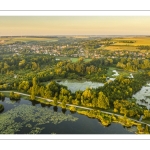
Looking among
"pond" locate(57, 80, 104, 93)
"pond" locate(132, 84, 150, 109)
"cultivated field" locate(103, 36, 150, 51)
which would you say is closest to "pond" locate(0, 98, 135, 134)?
"pond" locate(132, 84, 150, 109)

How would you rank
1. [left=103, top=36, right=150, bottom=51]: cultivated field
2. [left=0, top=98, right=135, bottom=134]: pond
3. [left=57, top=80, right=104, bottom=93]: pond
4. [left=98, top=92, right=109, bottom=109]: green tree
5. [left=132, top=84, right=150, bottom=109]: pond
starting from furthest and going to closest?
[left=103, top=36, right=150, bottom=51]: cultivated field → [left=57, top=80, right=104, bottom=93]: pond → [left=132, top=84, right=150, bottom=109]: pond → [left=98, top=92, right=109, bottom=109]: green tree → [left=0, top=98, right=135, bottom=134]: pond

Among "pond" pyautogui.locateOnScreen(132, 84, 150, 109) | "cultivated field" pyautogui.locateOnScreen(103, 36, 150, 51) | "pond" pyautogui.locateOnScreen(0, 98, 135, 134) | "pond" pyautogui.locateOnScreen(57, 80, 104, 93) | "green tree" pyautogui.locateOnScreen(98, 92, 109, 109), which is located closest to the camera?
"pond" pyautogui.locateOnScreen(0, 98, 135, 134)

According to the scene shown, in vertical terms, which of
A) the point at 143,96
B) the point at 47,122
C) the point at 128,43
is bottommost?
the point at 47,122

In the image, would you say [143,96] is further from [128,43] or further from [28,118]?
[28,118]

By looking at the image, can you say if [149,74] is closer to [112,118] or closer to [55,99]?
[112,118]

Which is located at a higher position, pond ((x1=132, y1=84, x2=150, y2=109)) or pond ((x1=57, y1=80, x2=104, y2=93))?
pond ((x1=57, y1=80, x2=104, y2=93))

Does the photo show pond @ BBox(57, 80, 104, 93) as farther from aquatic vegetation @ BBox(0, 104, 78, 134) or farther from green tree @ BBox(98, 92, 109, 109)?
aquatic vegetation @ BBox(0, 104, 78, 134)

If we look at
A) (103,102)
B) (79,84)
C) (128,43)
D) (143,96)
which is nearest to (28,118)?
(103,102)

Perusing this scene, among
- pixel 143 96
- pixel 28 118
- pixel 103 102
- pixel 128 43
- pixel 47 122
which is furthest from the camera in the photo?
pixel 128 43
